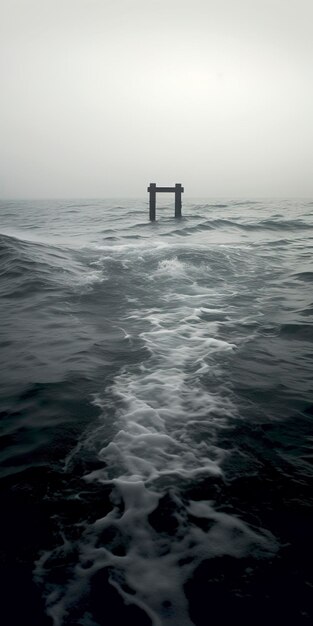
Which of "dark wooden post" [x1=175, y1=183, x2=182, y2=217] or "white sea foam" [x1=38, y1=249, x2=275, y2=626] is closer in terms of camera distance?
"white sea foam" [x1=38, y1=249, x2=275, y2=626]

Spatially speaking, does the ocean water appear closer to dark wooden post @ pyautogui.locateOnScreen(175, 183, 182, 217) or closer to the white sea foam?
the white sea foam

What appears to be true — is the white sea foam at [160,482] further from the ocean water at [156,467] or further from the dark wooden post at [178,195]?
the dark wooden post at [178,195]

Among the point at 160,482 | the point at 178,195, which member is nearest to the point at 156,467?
the point at 160,482

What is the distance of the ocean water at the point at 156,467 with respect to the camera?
7.06 feet

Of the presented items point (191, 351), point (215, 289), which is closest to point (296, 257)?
point (215, 289)

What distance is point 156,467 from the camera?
3.25m

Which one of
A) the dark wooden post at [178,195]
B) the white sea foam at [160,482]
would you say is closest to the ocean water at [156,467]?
the white sea foam at [160,482]

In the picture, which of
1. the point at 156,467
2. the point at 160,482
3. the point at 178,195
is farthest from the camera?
the point at 178,195

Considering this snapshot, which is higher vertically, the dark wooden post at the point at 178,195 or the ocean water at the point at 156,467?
the dark wooden post at the point at 178,195

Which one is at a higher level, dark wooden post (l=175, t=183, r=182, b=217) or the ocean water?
dark wooden post (l=175, t=183, r=182, b=217)

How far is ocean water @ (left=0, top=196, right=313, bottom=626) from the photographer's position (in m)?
2.15

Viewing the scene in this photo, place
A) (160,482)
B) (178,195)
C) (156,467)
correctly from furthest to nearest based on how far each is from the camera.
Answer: (178,195) → (156,467) → (160,482)

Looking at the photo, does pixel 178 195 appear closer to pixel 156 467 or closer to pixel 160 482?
pixel 156 467

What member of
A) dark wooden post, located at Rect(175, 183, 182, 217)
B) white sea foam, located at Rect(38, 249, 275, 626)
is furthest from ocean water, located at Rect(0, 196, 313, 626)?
dark wooden post, located at Rect(175, 183, 182, 217)
